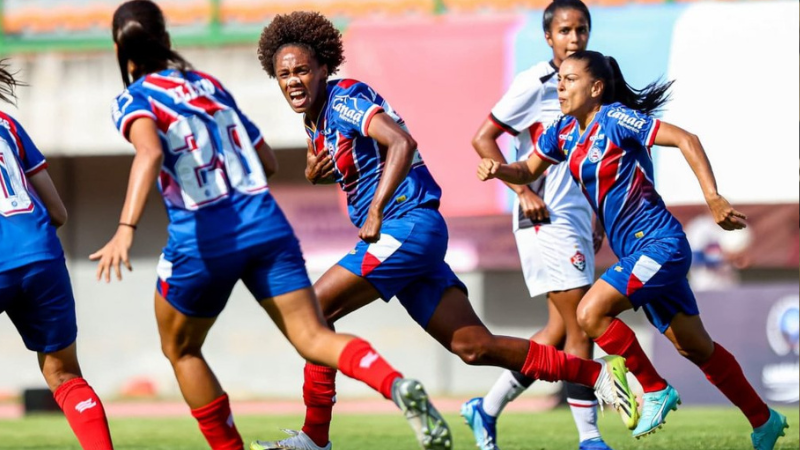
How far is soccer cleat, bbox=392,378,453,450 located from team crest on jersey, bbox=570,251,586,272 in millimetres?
2516

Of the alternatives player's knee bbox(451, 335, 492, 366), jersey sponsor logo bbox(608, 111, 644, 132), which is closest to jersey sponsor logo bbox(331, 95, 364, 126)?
player's knee bbox(451, 335, 492, 366)

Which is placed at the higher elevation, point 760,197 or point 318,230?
point 760,197

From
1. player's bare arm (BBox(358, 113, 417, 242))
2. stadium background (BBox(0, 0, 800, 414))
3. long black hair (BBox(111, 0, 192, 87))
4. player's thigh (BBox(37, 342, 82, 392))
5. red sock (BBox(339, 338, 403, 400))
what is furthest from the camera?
stadium background (BBox(0, 0, 800, 414))

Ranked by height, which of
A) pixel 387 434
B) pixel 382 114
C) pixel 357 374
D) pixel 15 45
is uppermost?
pixel 382 114

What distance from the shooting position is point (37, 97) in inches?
587

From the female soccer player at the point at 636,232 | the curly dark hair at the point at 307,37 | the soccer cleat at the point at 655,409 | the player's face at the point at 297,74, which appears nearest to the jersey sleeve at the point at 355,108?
the player's face at the point at 297,74

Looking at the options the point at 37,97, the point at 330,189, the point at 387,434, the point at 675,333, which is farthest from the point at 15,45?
the point at 675,333

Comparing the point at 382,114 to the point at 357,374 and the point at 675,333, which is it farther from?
the point at 675,333

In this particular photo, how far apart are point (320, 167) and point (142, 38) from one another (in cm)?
132

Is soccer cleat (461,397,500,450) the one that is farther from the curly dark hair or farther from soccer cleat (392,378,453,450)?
soccer cleat (392,378,453,450)

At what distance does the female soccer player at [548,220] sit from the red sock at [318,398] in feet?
4.19

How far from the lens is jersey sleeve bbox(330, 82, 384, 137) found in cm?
544

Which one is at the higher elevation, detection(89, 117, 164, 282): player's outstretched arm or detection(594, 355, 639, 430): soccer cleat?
detection(89, 117, 164, 282): player's outstretched arm

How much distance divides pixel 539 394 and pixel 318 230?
11.7 ft
